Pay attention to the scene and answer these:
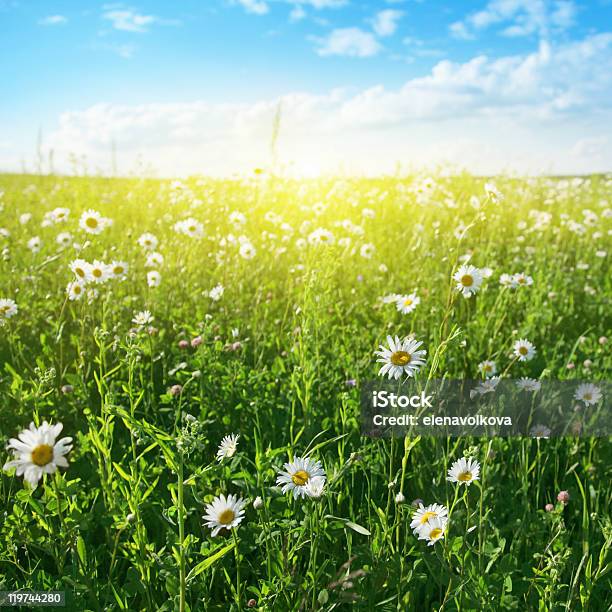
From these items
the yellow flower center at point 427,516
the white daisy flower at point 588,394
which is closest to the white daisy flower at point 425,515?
the yellow flower center at point 427,516

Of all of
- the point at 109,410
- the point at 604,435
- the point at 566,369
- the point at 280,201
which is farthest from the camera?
the point at 280,201

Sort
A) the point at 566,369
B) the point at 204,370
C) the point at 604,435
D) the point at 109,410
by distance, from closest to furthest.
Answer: the point at 109,410 → the point at 604,435 → the point at 204,370 → the point at 566,369

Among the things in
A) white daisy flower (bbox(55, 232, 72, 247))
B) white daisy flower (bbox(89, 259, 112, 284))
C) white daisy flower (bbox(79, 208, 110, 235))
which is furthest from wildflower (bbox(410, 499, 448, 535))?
white daisy flower (bbox(55, 232, 72, 247))

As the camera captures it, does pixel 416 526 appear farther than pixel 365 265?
No

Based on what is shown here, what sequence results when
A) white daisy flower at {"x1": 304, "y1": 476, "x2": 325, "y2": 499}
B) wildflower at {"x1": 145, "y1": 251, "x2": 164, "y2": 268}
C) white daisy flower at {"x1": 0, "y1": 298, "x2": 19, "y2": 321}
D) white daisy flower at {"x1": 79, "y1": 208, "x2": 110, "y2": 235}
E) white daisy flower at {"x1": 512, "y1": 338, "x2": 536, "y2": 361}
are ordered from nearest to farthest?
1. white daisy flower at {"x1": 304, "y1": 476, "x2": 325, "y2": 499}
2. white daisy flower at {"x1": 512, "y1": 338, "x2": 536, "y2": 361}
3. white daisy flower at {"x1": 0, "y1": 298, "x2": 19, "y2": 321}
4. white daisy flower at {"x1": 79, "y1": 208, "x2": 110, "y2": 235}
5. wildflower at {"x1": 145, "y1": 251, "x2": 164, "y2": 268}

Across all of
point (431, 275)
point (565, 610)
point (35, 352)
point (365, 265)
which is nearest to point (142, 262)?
point (35, 352)

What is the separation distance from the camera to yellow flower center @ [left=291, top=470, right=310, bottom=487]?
1.32 m

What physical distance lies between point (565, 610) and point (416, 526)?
404 mm

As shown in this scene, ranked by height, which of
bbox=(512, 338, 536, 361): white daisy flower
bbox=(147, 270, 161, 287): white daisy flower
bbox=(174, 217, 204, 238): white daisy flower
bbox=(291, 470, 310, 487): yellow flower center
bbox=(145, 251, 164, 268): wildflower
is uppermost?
bbox=(174, 217, 204, 238): white daisy flower

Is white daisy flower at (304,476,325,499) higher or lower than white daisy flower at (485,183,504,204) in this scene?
lower

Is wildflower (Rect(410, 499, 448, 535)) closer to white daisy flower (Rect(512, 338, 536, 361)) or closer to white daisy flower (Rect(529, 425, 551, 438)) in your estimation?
white daisy flower (Rect(529, 425, 551, 438))

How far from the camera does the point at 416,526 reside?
1423 mm

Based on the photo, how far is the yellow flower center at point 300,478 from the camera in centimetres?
132

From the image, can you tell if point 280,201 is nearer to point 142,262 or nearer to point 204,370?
point 142,262
